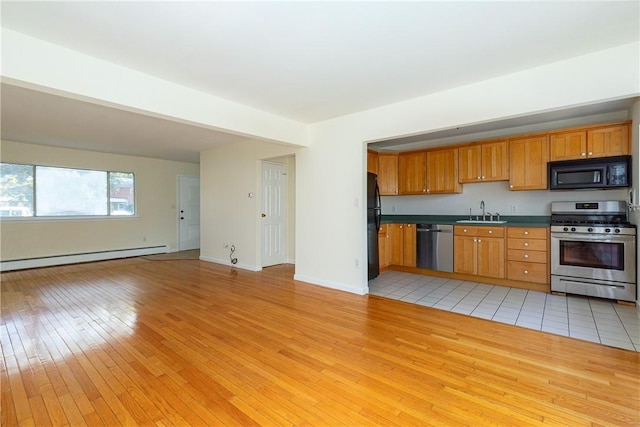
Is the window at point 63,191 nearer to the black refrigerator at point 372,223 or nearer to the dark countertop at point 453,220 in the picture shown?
the black refrigerator at point 372,223

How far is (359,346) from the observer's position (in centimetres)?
252

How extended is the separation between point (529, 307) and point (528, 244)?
1030 mm

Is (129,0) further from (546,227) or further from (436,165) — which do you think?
(546,227)

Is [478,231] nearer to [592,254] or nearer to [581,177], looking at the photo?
[592,254]

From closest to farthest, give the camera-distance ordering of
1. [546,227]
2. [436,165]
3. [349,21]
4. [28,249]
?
[349,21] < [546,227] < [436,165] < [28,249]

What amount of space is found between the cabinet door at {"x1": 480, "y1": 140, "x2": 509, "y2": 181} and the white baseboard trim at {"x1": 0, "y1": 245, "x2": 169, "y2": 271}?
7596 mm

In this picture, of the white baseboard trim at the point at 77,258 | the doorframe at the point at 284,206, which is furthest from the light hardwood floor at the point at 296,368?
the white baseboard trim at the point at 77,258

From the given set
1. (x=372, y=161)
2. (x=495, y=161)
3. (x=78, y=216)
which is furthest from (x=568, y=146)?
(x=78, y=216)

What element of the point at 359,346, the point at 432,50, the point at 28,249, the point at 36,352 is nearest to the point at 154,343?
the point at 36,352

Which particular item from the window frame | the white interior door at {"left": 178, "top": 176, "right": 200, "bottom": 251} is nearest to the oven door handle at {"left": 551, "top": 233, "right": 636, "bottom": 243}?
the white interior door at {"left": 178, "top": 176, "right": 200, "bottom": 251}

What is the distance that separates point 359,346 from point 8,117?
5580 millimetres

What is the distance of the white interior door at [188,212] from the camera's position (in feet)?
26.6

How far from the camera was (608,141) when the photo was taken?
3.67 meters

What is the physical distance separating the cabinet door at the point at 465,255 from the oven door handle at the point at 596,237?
3.26 feet
